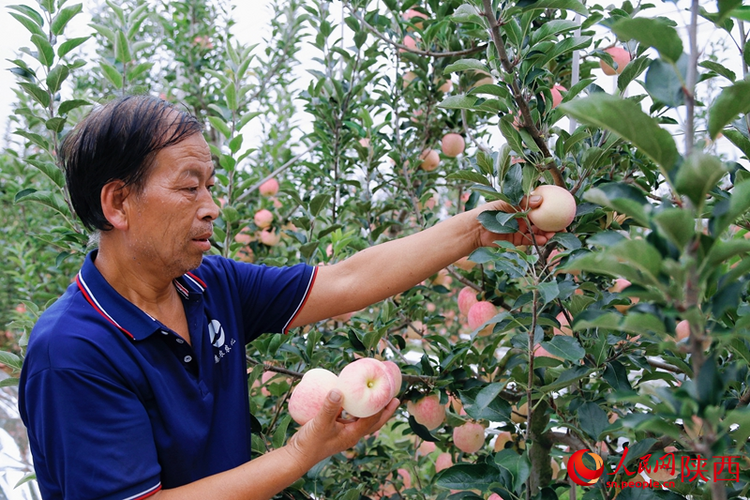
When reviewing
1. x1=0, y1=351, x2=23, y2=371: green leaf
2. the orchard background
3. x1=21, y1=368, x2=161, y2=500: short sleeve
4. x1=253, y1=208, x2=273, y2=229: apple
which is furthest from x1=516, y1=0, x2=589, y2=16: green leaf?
x1=253, y1=208, x2=273, y2=229: apple

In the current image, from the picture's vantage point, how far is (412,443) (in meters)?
2.34

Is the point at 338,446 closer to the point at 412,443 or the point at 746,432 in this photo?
the point at 746,432

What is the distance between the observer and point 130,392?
94cm

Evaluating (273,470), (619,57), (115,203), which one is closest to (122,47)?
(115,203)

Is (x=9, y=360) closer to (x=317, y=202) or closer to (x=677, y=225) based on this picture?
(x=317, y=202)

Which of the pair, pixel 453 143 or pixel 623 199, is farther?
pixel 453 143

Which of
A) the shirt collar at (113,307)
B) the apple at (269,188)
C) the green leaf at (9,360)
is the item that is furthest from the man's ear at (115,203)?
the apple at (269,188)

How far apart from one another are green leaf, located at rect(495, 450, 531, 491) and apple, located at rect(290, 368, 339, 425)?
0.33 meters

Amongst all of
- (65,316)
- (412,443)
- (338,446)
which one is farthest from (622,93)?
(412,443)

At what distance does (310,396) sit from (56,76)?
3.54ft

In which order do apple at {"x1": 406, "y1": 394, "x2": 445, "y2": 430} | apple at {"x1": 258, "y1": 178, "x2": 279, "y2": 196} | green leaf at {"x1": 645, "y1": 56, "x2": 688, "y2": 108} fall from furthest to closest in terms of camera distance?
apple at {"x1": 258, "y1": 178, "x2": 279, "y2": 196} → apple at {"x1": 406, "y1": 394, "x2": 445, "y2": 430} → green leaf at {"x1": 645, "y1": 56, "x2": 688, "y2": 108}

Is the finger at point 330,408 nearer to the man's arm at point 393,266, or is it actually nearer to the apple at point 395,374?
the apple at point 395,374

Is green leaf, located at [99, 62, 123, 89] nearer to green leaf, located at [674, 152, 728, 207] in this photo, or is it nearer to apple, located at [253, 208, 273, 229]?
apple, located at [253, 208, 273, 229]

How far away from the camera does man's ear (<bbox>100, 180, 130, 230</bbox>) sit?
107 centimetres
